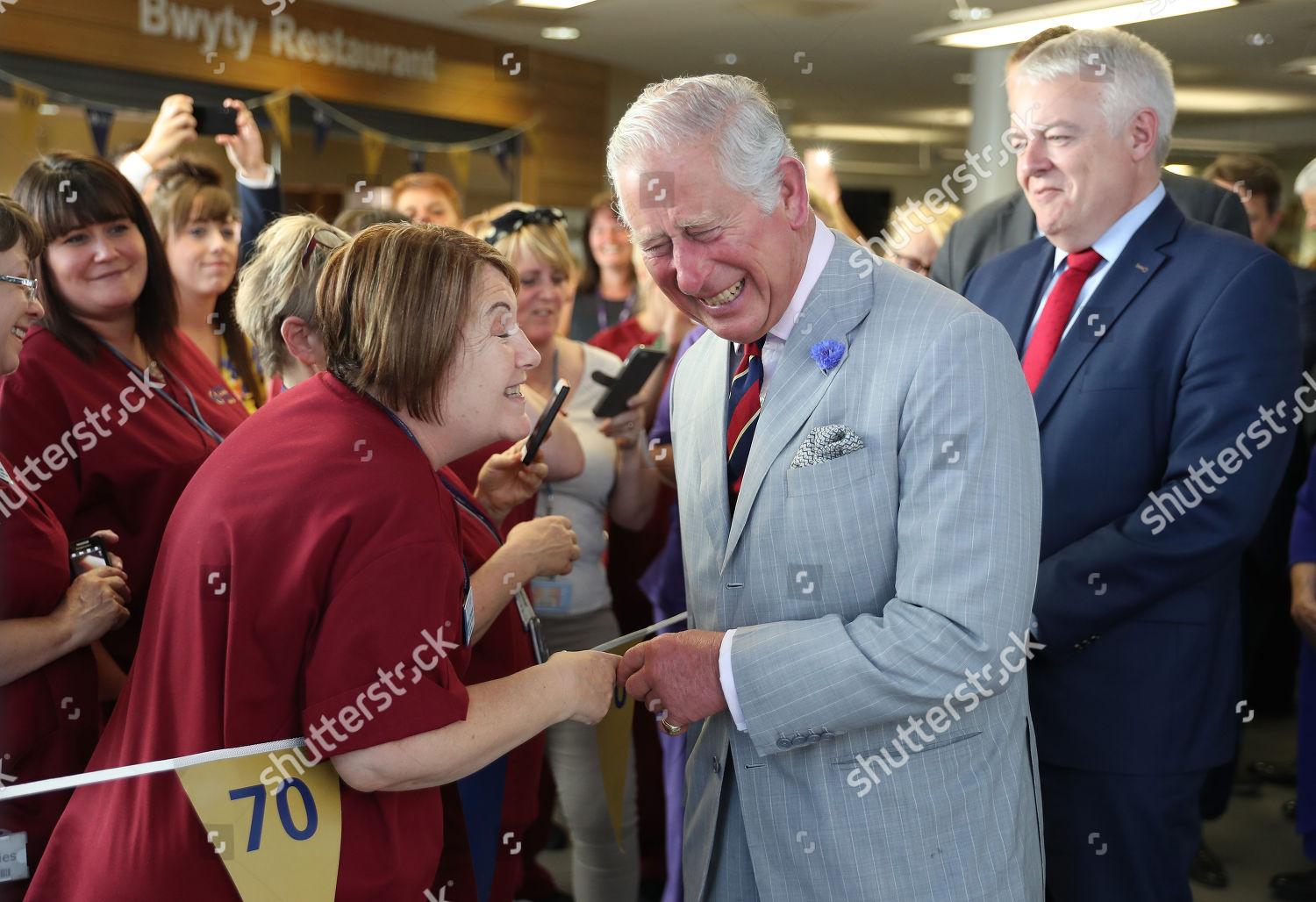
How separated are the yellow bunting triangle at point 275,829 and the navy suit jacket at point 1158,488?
3.82 ft

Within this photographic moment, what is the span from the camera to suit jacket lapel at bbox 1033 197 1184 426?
5.71 ft

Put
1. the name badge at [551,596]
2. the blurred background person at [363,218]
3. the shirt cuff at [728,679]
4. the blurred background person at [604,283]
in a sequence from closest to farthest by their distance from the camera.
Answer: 1. the shirt cuff at [728,679]
2. the blurred background person at [363,218]
3. the name badge at [551,596]
4. the blurred background person at [604,283]

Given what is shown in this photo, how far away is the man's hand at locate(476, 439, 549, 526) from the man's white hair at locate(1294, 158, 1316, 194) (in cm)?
284

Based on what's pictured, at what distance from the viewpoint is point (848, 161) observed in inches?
255

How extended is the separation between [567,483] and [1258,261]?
5.02 feet

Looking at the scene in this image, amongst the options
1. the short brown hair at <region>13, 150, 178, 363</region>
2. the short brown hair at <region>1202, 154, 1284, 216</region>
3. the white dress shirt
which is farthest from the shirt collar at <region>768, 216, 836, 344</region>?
the short brown hair at <region>1202, 154, 1284, 216</region>

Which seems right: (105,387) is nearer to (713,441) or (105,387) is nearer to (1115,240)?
(713,441)

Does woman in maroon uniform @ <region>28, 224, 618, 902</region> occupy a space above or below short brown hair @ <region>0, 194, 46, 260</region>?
below

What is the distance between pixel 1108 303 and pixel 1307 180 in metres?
2.14

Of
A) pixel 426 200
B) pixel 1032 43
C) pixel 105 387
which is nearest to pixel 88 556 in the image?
pixel 105 387

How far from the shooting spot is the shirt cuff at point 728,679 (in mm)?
1219

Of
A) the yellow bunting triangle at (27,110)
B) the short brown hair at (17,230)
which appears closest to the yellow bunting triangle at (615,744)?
the short brown hair at (17,230)

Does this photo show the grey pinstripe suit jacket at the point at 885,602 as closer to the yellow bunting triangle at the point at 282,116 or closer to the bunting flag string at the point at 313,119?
the bunting flag string at the point at 313,119

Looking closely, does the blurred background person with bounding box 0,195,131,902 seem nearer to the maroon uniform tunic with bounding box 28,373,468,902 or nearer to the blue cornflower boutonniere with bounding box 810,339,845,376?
the maroon uniform tunic with bounding box 28,373,468,902
